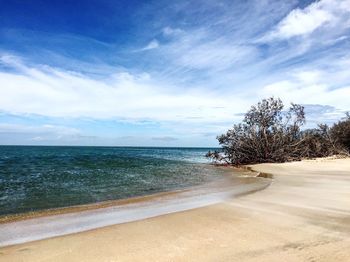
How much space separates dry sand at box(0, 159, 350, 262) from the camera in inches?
218

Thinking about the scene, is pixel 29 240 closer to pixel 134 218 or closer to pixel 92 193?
pixel 134 218

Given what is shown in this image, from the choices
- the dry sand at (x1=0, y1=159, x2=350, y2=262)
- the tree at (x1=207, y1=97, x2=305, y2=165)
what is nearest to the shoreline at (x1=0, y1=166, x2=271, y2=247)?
the dry sand at (x1=0, y1=159, x2=350, y2=262)

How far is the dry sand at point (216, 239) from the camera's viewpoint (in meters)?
5.54

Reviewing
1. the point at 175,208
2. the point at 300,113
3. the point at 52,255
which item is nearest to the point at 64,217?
the point at 175,208

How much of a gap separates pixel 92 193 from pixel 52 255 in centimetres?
910

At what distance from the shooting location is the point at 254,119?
35000 millimetres

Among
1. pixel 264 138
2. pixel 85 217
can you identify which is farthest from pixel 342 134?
pixel 85 217

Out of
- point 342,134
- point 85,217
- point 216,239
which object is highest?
point 342,134

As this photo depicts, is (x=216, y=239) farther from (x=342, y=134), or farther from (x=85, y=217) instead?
(x=342, y=134)

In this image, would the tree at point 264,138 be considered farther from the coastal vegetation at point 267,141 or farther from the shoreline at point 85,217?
the shoreline at point 85,217

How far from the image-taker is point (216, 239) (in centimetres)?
641

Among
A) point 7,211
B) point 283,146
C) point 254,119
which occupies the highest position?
point 254,119

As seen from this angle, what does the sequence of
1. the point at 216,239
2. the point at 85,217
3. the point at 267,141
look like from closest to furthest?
the point at 216,239, the point at 85,217, the point at 267,141

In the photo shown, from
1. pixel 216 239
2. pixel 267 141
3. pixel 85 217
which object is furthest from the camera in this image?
pixel 267 141
